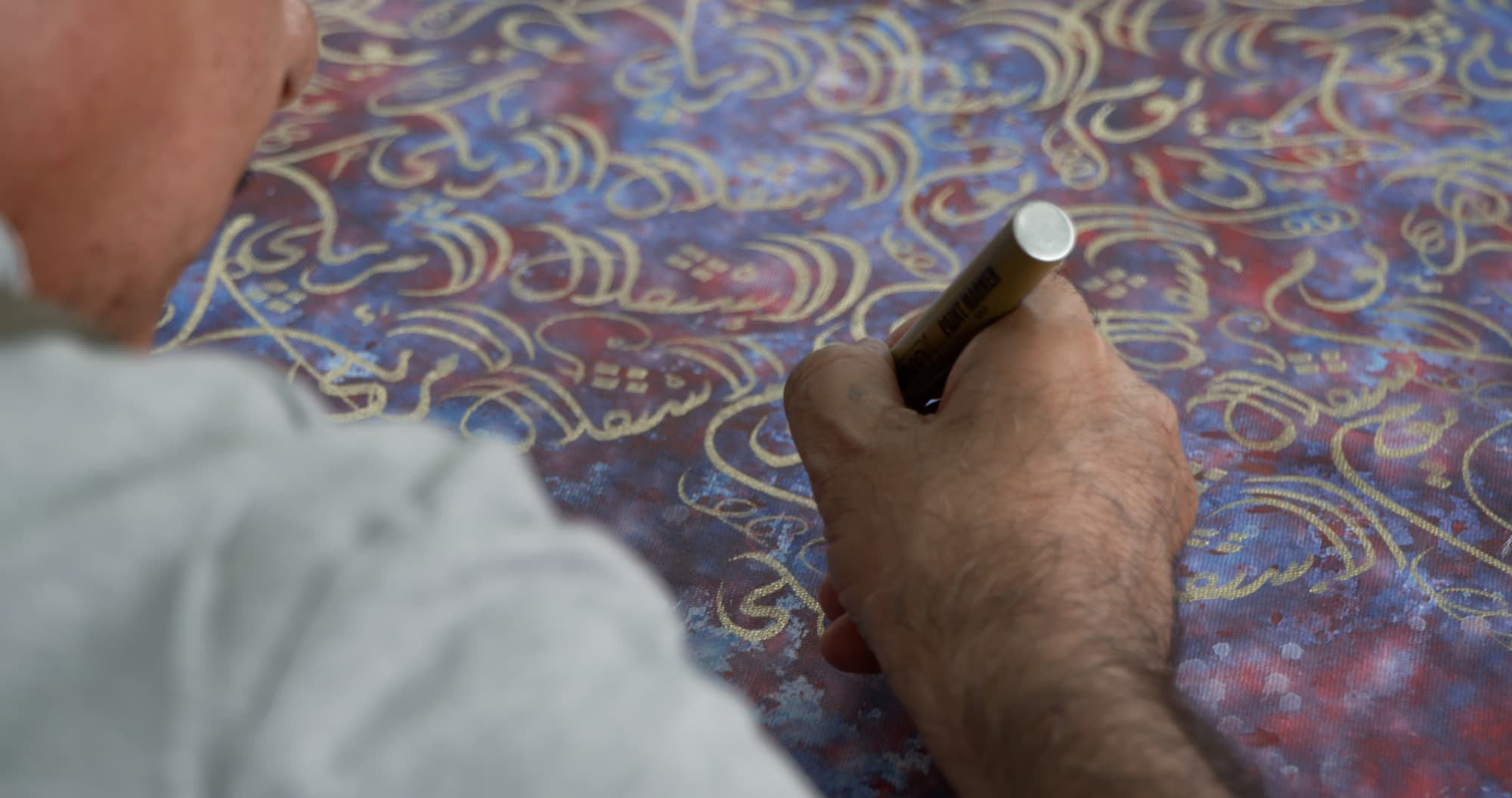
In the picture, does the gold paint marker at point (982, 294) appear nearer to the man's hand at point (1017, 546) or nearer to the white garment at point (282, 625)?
the man's hand at point (1017, 546)

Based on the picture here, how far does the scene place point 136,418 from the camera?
0.91ft

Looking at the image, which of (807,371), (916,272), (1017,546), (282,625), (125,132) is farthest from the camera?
(916,272)

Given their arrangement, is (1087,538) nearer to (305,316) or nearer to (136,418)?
(136,418)

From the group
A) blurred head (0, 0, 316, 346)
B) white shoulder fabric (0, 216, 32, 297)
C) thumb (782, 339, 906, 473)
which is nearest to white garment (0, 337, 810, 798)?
white shoulder fabric (0, 216, 32, 297)

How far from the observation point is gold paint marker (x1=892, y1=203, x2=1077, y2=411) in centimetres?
61

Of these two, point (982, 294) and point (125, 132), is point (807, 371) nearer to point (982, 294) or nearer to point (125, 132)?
point (982, 294)

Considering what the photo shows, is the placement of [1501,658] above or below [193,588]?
below

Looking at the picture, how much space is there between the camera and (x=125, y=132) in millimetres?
467

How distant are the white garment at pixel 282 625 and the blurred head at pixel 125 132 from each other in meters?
0.19

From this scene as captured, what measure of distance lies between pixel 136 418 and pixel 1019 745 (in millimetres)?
385

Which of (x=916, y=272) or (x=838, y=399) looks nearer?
(x=838, y=399)

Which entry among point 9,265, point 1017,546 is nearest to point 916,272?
point 1017,546

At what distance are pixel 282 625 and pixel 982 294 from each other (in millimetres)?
454

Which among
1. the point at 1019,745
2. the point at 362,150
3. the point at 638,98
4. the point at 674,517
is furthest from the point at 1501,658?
the point at 362,150
